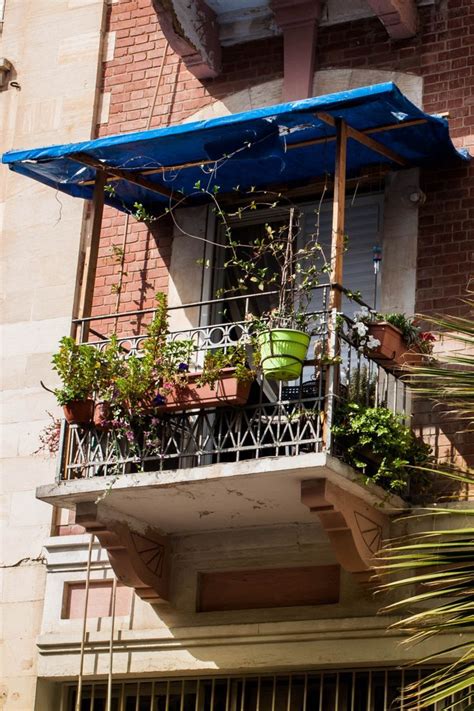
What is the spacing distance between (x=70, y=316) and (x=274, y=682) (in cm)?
370

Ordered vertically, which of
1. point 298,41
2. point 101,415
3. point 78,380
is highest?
point 298,41

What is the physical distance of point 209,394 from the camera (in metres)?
11.6

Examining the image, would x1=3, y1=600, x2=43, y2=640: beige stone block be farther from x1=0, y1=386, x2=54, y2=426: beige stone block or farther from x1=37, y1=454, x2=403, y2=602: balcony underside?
x1=0, y1=386, x2=54, y2=426: beige stone block

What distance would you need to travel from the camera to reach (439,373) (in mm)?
10391

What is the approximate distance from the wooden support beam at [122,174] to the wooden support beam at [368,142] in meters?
1.88

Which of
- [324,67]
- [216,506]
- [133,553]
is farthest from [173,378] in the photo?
[324,67]

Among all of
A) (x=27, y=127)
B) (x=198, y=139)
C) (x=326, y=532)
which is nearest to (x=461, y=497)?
(x=326, y=532)

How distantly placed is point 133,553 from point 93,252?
2.38 metres

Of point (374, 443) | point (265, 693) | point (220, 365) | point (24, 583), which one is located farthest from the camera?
point (24, 583)

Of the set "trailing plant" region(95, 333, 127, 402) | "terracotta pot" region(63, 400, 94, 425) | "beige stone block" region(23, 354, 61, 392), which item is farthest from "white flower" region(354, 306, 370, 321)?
"beige stone block" region(23, 354, 61, 392)

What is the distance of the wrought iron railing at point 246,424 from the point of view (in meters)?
11.4

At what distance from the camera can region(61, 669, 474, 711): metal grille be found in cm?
1178

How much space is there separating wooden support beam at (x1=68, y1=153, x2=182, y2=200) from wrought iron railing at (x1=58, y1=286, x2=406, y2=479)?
1.44 metres

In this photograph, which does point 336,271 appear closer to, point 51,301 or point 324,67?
point 324,67
